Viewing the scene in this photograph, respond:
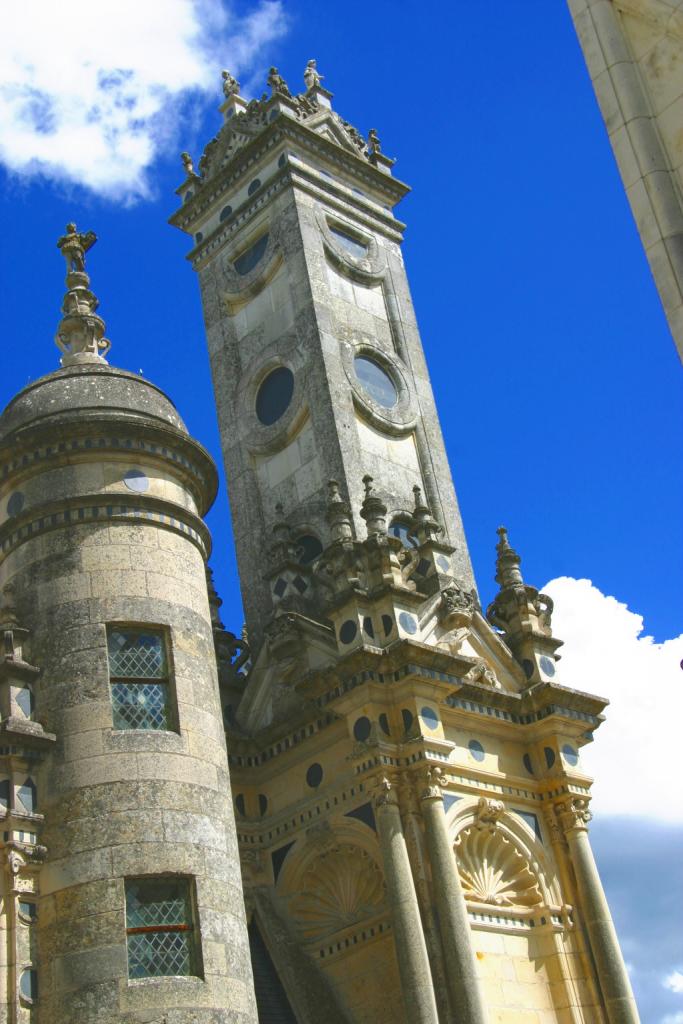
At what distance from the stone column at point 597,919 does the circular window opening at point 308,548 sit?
6263mm

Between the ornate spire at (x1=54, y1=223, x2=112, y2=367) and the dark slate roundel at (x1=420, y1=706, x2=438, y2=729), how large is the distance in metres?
7.16

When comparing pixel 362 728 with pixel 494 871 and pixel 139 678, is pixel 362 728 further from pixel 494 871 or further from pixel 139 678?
pixel 139 678

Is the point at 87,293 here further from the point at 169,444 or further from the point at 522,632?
the point at 522,632

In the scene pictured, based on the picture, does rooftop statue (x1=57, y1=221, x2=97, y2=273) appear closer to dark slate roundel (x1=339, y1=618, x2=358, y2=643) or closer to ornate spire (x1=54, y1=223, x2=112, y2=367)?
ornate spire (x1=54, y1=223, x2=112, y2=367)

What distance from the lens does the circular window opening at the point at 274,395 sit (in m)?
27.7

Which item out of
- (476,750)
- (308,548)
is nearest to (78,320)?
(308,548)

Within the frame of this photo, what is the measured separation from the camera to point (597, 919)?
22.2 meters

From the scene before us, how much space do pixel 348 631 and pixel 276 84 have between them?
1403cm

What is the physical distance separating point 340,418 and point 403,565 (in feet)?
12.8

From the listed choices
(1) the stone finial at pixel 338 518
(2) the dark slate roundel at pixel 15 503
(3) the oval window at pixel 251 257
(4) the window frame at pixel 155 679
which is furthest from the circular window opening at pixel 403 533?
(4) the window frame at pixel 155 679

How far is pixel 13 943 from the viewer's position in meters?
14.4

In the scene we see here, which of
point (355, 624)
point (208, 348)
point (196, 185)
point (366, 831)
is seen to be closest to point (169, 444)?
point (355, 624)

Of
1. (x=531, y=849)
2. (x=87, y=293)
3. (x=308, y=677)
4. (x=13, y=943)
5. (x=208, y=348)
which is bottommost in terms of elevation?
(x=13, y=943)

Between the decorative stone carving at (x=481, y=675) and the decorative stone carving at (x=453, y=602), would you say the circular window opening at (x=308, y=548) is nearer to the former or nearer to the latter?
the decorative stone carving at (x=453, y=602)
